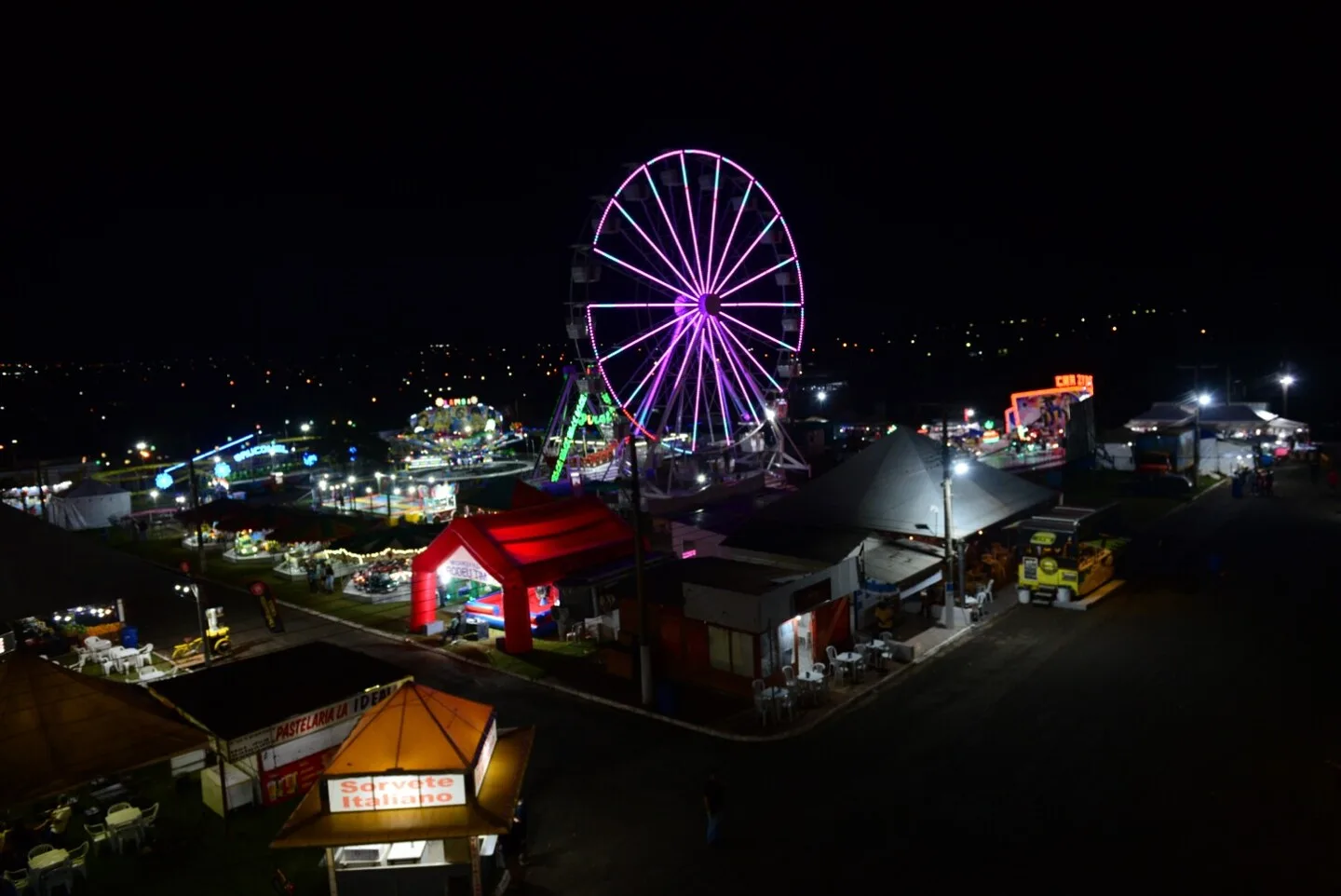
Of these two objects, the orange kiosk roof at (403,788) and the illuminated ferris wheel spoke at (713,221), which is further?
the illuminated ferris wheel spoke at (713,221)

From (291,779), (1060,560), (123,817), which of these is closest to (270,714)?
(291,779)

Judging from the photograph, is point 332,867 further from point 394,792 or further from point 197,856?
point 197,856

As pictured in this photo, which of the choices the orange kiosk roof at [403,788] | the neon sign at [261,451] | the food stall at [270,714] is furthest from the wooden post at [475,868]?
the neon sign at [261,451]

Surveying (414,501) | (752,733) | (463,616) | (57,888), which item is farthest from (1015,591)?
(414,501)

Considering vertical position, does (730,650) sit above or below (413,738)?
below

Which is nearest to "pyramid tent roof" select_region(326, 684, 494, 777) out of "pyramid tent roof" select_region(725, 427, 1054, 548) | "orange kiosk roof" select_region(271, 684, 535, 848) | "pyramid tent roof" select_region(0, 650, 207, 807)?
"orange kiosk roof" select_region(271, 684, 535, 848)

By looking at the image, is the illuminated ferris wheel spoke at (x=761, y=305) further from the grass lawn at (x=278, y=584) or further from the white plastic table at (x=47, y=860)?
the white plastic table at (x=47, y=860)
